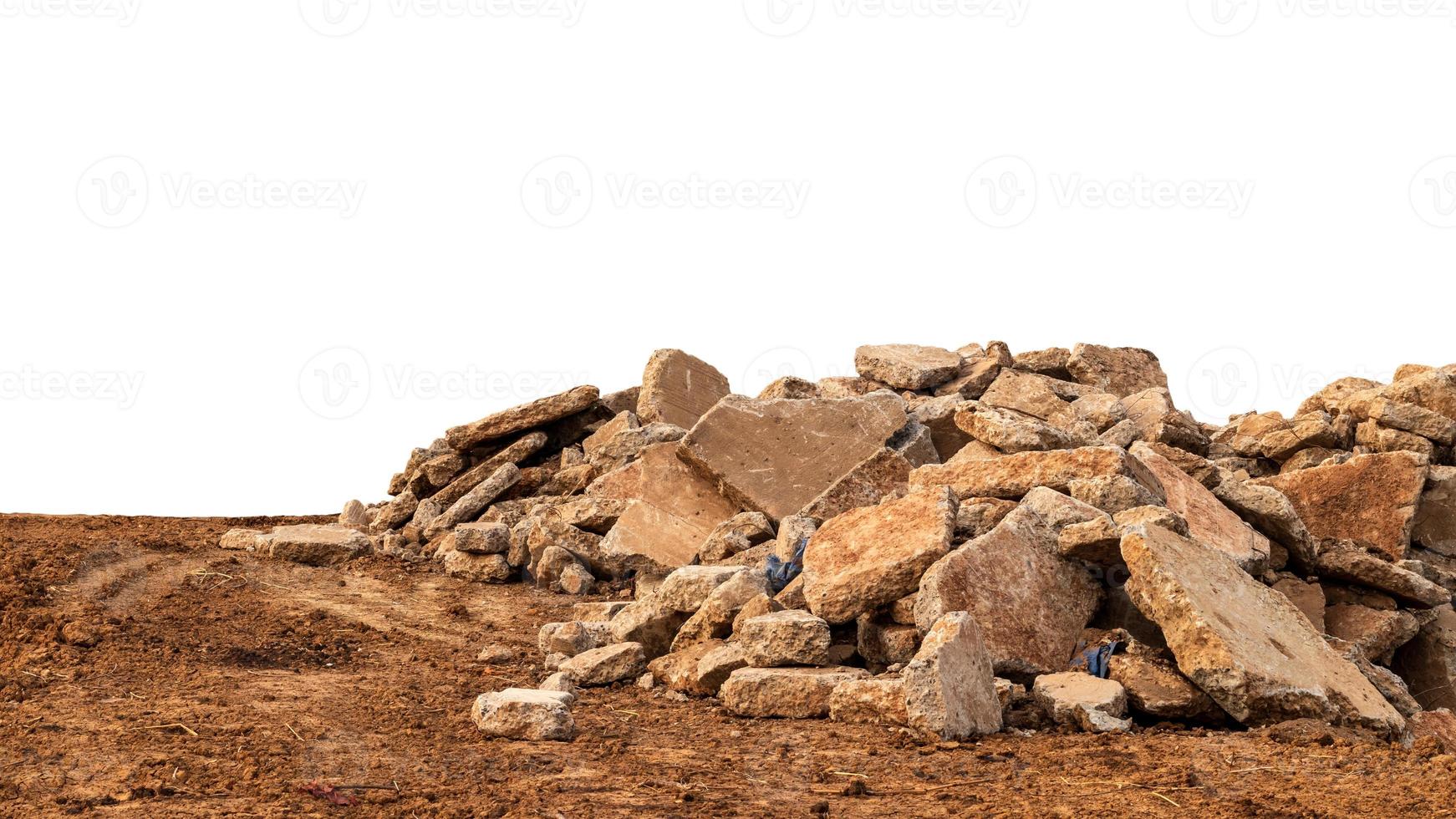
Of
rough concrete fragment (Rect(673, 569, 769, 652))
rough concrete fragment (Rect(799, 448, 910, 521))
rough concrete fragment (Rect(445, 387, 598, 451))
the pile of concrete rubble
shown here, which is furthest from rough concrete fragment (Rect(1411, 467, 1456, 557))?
rough concrete fragment (Rect(445, 387, 598, 451))

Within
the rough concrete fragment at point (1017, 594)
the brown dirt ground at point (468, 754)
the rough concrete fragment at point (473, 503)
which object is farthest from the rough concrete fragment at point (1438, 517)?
the rough concrete fragment at point (473, 503)

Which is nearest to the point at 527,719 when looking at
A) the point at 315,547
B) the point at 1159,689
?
the point at 1159,689

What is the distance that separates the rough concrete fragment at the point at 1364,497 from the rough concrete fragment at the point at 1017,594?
3.98 m

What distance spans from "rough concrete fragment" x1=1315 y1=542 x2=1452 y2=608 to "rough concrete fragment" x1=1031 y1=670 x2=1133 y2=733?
353 centimetres

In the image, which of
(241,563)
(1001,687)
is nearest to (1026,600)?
(1001,687)

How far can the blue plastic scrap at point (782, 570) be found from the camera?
8.52 m

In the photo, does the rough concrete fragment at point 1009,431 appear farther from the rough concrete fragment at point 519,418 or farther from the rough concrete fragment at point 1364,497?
the rough concrete fragment at point 519,418

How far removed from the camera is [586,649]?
27.3 feet

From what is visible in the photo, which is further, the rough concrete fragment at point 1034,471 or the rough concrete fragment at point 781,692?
the rough concrete fragment at point 1034,471

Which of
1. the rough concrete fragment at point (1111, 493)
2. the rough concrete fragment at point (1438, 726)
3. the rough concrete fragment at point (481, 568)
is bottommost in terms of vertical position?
the rough concrete fragment at point (1438, 726)

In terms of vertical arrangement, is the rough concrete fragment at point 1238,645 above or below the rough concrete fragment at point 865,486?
below

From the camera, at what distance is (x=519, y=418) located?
42.9 feet

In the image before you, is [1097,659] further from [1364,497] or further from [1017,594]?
[1364,497]

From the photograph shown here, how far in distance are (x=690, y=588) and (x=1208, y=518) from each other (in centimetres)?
376
